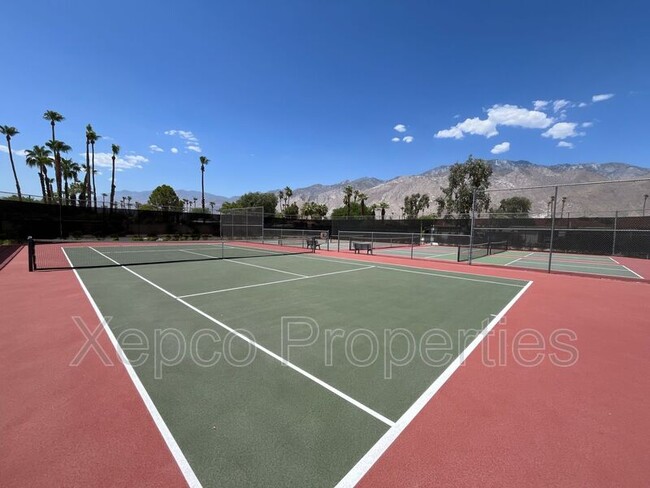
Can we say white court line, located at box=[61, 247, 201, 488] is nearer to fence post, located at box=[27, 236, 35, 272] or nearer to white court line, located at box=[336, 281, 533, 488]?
white court line, located at box=[336, 281, 533, 488]

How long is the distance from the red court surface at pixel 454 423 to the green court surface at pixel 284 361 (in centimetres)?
30

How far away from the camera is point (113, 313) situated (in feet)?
21.6

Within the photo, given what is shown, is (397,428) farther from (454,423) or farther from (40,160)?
(40,160)

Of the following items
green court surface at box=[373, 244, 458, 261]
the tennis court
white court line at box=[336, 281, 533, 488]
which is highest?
white court line at box=[336, 281, 533, 488]

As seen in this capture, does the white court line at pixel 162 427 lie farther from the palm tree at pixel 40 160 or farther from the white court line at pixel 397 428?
the palm tree at pixel 40 160

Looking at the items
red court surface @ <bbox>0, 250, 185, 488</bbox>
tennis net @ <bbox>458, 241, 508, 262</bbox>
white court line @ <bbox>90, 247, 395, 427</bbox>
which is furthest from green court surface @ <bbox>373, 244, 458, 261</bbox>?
red court surface @ <bbox>0, 250, 185, 488</bbox>

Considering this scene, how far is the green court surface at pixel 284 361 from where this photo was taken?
265 centimetres

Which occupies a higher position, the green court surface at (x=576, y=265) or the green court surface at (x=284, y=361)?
the green court surface at (x=284, y=361)

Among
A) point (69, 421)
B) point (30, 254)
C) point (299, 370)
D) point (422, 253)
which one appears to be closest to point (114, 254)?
point (30, 254)

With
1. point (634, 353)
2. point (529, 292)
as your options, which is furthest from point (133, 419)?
point (529, 292)

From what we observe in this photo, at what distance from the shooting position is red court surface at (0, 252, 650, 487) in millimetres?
2430

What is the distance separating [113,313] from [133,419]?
4.41 m

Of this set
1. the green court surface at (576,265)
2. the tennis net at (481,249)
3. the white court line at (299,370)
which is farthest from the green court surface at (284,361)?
the tennis net at (481,249)

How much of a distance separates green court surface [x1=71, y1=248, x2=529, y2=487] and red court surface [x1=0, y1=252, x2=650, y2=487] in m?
0.30
